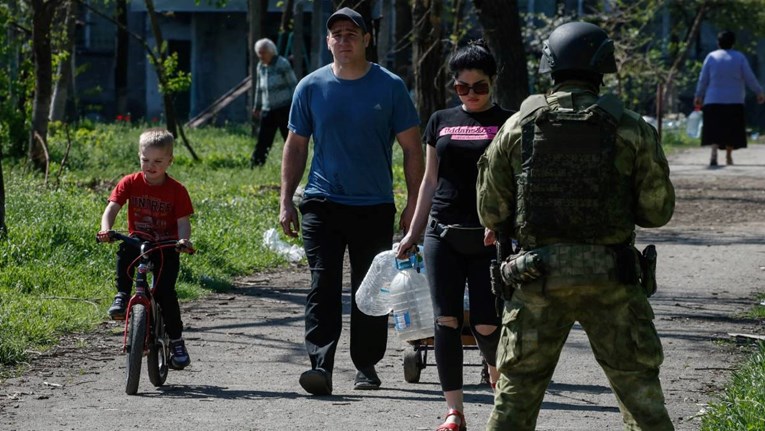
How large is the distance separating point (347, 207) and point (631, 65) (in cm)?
2329

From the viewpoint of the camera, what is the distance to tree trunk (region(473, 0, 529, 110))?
15494mm

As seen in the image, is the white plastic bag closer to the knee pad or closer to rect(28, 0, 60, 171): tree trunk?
rect(28, 0, 60, 171): tree trunk

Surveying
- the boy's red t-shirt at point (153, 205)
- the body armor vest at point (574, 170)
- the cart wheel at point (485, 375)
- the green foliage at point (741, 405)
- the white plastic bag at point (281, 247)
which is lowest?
the white plastic bag at point (281, 247)

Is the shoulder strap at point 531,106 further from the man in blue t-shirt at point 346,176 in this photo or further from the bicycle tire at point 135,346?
the bicycle tire at point 135,346

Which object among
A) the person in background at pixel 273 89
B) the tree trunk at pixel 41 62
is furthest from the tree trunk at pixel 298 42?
the tree trunk at pixel 41 62

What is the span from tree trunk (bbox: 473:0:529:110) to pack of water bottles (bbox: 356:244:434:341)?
8.37 metres

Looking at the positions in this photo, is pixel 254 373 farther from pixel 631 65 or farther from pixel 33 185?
pixel 631 65

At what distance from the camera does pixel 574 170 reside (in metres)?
4.80

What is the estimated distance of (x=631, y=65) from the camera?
97.9 feet

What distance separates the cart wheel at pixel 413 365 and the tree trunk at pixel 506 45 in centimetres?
816

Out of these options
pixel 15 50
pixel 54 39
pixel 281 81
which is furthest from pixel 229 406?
pixel 54 39

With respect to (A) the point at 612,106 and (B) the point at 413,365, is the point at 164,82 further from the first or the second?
(A) the point at 612,106

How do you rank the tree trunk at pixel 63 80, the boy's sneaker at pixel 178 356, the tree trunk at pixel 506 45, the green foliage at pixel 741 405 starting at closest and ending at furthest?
1. the green foliage at pixel 741 405
2. the boy's sneaker at pixel 178 356
3. the tree trunk at pixel 506 45
4. the tree trunk at pixel 63 80

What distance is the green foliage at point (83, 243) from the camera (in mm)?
9266
